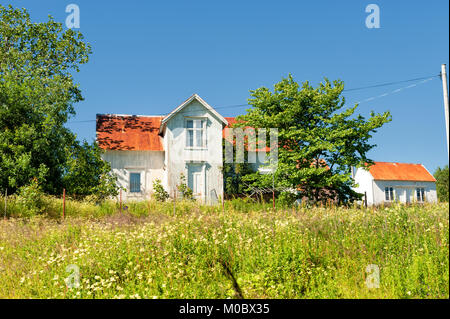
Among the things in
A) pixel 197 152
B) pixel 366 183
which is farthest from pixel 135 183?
pixel 366 183

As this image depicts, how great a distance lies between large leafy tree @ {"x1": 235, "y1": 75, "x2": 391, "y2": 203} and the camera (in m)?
22.1

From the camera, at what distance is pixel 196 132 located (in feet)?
80.2

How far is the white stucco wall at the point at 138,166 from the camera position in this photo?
82.0 ft

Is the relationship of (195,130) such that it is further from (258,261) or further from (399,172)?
(399,172)

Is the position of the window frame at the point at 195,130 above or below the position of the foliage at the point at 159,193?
above

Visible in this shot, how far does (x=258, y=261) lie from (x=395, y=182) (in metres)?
36.3

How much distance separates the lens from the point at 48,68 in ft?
86.5

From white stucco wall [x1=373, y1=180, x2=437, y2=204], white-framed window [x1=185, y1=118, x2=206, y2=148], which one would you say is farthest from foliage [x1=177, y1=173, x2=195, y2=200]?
white stucco wall [x1=373, y1=180, x2=437, y2=204]

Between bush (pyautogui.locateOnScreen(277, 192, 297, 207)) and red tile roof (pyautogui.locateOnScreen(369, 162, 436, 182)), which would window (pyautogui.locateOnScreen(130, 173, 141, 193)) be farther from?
red tile roof (pyautogui.locateOnScreen(369, 162, 436, 182))

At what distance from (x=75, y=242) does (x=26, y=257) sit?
1082 millimetres

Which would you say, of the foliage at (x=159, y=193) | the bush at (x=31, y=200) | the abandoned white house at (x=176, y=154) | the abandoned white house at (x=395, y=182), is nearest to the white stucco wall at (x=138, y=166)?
the abandoned white house at (x=176, y=154)

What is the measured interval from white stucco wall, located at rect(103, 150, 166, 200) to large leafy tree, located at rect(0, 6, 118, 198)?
6.65 ft

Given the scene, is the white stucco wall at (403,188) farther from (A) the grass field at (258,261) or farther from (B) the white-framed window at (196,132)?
(A) the grass field at (258,261)
